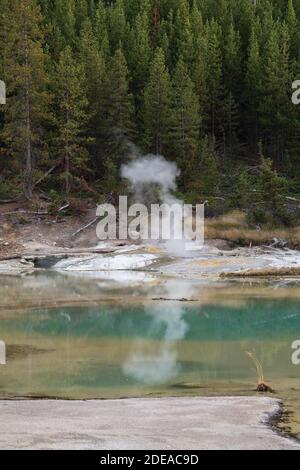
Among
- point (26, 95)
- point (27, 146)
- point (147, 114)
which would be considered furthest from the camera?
point (147, 114)

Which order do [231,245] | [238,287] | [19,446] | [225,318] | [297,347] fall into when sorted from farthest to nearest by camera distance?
[231,245], [238,287], [225,318], [297,347], [19,446]

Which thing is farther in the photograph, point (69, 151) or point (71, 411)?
point (69, 151)

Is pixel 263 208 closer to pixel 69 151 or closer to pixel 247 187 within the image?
pixel 247 187

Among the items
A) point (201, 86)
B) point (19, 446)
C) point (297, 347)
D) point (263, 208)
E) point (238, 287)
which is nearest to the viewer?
point (19, 446)

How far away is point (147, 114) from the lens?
169ft

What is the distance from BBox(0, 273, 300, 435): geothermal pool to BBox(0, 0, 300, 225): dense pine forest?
54.8ft

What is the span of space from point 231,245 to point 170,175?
1050 centimetres

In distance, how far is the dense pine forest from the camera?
48.9 metres

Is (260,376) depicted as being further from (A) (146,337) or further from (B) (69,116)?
(B) (69,116)

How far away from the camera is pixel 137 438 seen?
9609 mm

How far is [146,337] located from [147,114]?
108 ft

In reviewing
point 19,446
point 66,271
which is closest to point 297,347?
point 19,446

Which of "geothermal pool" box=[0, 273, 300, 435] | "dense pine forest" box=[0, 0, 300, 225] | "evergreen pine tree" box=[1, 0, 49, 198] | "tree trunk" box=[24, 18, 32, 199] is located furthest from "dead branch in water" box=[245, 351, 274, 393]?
"evergreen pine tree" box=[1, 0, 49, 198]

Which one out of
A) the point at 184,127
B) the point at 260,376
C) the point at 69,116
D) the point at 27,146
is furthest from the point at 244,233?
the point at 260,376
